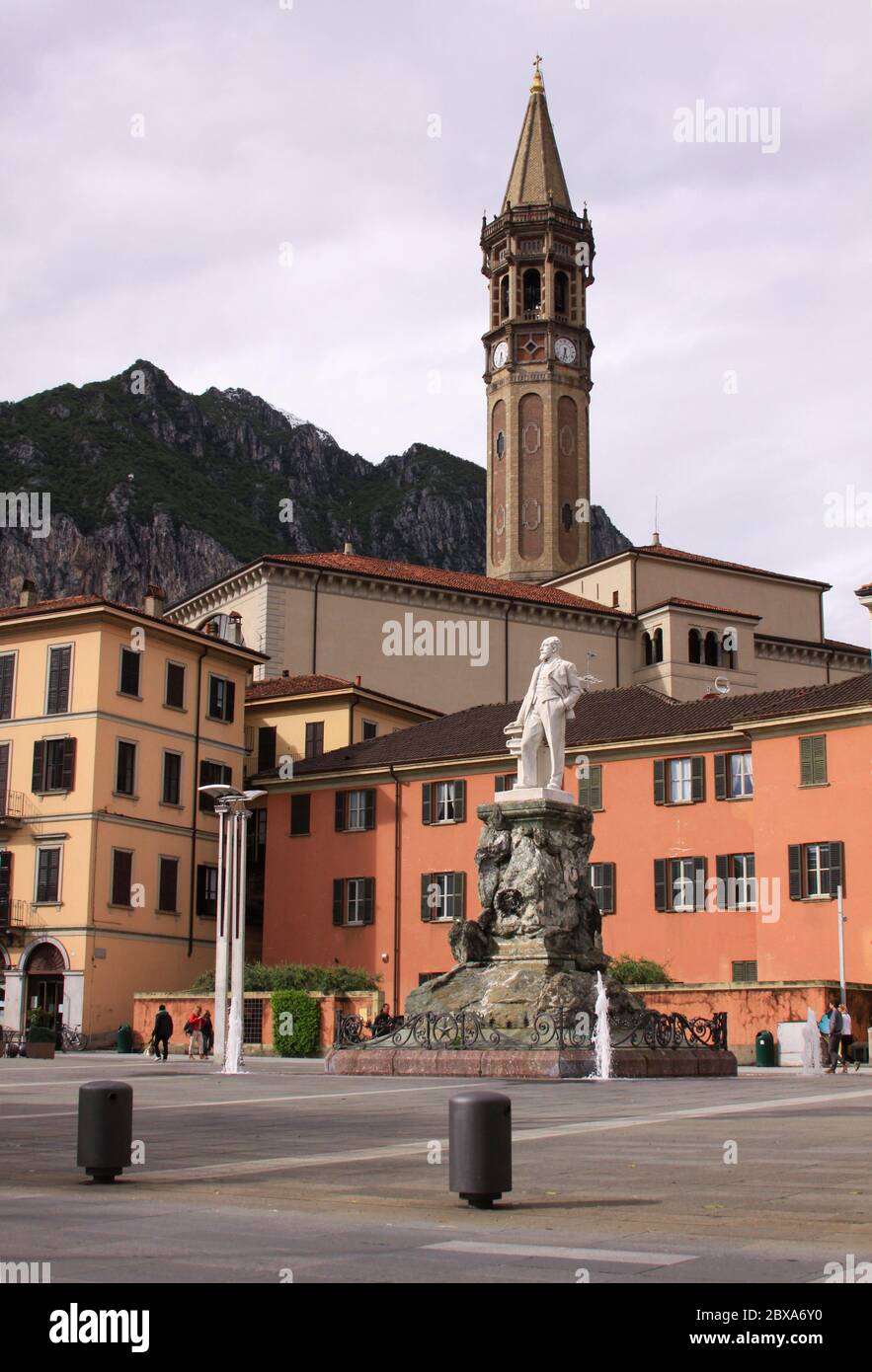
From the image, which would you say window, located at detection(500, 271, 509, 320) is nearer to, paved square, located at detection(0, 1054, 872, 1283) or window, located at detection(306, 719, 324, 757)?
window, located at detection(306, 719, 324, 757)

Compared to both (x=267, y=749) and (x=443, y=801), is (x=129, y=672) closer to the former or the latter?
(x=267, y=749)

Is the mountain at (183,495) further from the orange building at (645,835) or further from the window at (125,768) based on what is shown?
the window at (125,768)

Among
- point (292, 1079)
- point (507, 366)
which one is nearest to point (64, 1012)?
point (292, 1079)

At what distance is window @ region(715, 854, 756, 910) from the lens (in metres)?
53.0

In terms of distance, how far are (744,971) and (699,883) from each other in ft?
10.7

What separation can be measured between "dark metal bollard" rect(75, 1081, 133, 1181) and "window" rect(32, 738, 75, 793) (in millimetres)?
46563

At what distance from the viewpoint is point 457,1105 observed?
10031 millimetres

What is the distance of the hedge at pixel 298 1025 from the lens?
4600 centimetres

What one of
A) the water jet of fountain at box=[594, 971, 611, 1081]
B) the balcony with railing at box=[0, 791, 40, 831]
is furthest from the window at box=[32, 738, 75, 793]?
the water jet of fountain at box=[594, 971, 611, 1081]

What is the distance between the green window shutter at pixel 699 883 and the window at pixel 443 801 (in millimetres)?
9001

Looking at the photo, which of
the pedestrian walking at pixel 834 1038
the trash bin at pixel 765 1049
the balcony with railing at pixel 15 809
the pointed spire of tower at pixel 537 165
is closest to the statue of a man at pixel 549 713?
the pedestrian walking at pixel 834 1038

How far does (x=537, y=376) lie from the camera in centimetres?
10819

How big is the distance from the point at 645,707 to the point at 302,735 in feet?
51.7
